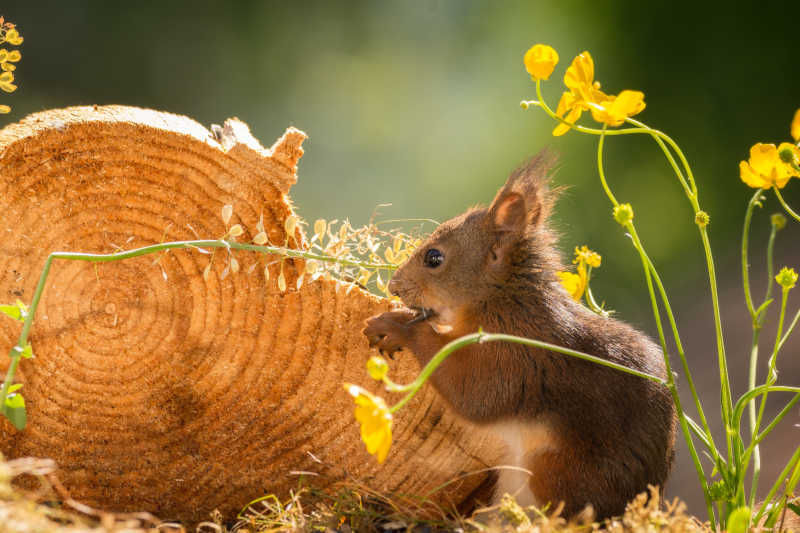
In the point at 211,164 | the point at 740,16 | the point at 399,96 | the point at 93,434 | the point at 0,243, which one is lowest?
the point at 93,434

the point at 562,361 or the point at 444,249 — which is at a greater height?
the point at 444,249

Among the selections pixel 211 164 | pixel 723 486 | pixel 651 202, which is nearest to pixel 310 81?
pixel 651 202

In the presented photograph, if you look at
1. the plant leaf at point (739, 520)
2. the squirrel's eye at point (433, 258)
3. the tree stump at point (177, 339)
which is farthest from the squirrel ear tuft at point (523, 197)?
the plant leaf at point (739, 520)

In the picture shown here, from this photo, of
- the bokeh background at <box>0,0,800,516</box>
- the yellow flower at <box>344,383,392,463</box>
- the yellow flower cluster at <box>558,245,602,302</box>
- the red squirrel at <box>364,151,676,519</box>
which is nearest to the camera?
the yellow flower at <box>344,383,392,463</box>

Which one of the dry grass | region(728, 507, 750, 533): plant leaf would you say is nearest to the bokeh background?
the dry grass

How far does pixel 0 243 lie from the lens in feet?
5.03

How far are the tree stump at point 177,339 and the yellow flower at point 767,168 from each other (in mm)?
842

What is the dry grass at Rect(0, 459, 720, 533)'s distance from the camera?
3.86ft

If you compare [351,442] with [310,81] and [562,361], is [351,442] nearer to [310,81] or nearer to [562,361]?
[562,361]

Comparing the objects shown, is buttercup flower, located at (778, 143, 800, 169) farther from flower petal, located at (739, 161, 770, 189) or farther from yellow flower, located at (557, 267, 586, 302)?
yellow flower, located at (557, 267, 586, 302)

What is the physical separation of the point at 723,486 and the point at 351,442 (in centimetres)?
79

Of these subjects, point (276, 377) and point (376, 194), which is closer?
point (276, 377)

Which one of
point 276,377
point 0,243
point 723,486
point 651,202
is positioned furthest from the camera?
point 651,202

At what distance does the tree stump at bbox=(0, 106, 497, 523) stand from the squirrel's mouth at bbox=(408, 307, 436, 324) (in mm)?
130
